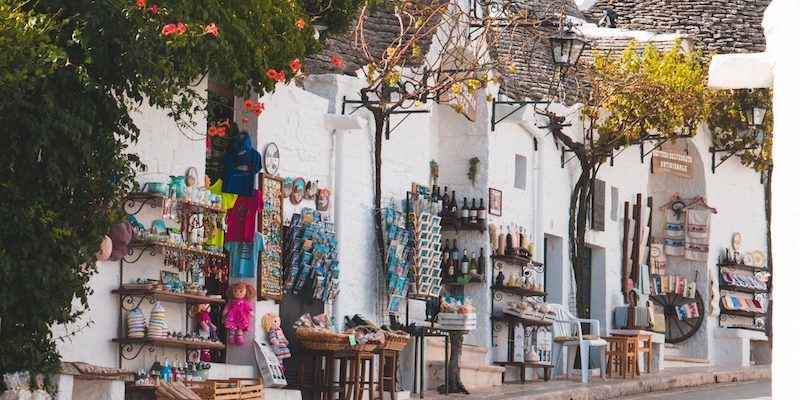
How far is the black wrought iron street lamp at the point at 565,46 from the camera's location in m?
19.4

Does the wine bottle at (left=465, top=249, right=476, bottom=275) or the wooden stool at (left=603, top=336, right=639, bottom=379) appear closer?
the wine bottle at (left=465, top=249, right=476, bottom=275)

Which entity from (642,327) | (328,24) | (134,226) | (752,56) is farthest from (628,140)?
(752,56)

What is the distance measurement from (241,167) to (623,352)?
8.85m

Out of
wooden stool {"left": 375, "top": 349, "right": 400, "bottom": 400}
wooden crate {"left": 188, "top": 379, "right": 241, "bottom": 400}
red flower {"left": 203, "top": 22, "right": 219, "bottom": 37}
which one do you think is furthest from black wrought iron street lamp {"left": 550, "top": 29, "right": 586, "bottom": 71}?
red flower {"left": 203, "top": 22, "right": 219, "bottom": 37}

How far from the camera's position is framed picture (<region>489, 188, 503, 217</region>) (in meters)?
20.2

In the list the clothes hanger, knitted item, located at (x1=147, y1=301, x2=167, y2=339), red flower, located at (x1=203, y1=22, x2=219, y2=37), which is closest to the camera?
red flower, located at (x1=203, y1=22, x2=219, y2=37)

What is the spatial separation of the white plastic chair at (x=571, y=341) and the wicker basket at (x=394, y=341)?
493 centimetres

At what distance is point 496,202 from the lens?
20.3 meters

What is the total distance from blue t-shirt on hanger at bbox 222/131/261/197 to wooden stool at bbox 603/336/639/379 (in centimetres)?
874

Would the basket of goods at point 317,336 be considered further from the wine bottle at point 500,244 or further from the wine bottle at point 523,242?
the wine bottle at point 523,242

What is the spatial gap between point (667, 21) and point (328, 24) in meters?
15.4

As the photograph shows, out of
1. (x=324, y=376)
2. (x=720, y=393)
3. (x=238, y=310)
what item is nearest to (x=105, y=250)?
(x=238, y=310)

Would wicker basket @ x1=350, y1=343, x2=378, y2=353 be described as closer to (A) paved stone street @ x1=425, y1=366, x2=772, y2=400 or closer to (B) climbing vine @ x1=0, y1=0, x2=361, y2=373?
(A) paved stone street @ x1=425, y1=366, x2=772, y2=400

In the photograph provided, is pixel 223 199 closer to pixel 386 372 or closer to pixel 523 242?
pixel 386 372
